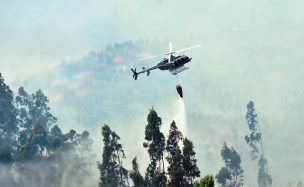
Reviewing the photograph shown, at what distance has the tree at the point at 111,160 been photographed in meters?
185

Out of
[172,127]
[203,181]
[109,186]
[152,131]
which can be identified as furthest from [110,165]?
[203,181]

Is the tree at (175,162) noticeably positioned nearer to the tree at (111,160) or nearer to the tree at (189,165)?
the tree at (189,165)

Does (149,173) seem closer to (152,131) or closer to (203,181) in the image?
(152,131)

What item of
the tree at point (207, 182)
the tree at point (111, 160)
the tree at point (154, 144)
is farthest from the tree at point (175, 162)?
the tree at point (207, 182)

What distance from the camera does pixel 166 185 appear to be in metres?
162

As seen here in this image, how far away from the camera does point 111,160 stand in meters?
190

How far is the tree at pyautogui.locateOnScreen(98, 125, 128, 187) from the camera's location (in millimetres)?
185000

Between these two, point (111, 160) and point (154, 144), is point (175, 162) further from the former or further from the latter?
point (111, 160)

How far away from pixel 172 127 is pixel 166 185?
13295mm

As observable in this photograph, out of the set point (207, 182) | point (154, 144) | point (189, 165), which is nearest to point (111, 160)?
point (154, 144)

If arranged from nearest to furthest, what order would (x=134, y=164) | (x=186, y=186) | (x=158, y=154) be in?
(x=186, y=186) → (x=134, y=164) → (x=158, y=154)

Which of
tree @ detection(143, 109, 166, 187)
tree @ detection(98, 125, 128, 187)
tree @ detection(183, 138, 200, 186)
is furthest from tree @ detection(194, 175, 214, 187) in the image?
tree @ detection(98, 125, 128, 187)

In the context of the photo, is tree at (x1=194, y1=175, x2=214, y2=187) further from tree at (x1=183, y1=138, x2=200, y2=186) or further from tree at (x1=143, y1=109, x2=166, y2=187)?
tree at (x1=143, y1=109, x2=166, y2=187)

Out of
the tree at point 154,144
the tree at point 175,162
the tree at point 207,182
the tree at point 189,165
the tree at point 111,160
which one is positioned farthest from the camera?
the tree at point 111,160
